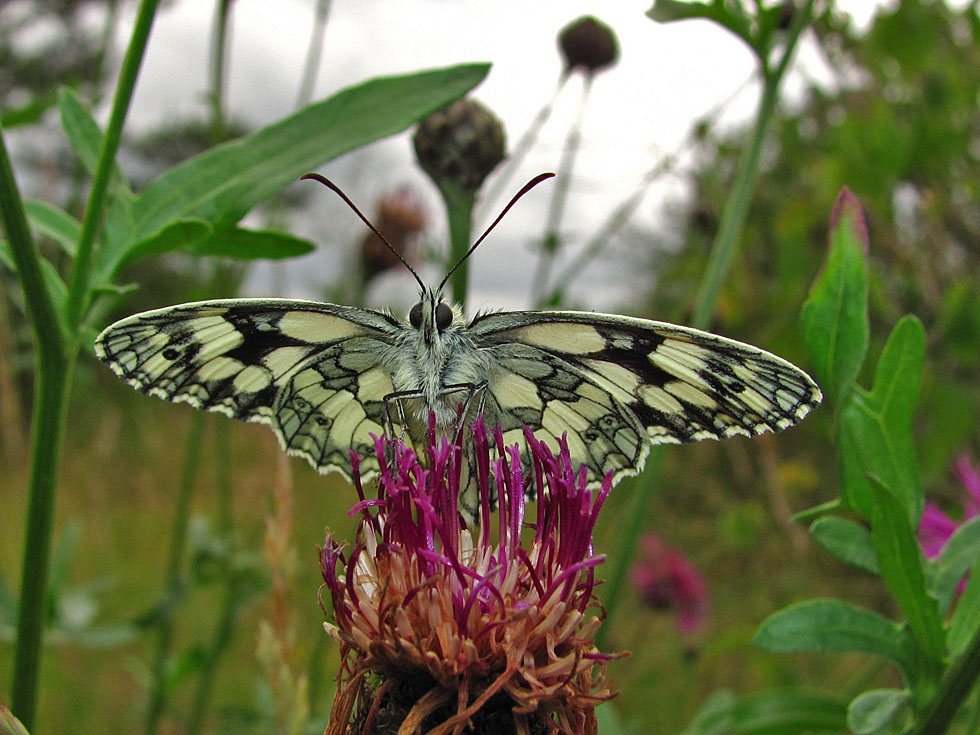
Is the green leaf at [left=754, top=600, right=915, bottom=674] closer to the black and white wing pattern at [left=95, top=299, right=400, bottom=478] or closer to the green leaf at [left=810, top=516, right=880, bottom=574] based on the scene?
the green leaf at [left=810, top=516, right=880, bottom=574]

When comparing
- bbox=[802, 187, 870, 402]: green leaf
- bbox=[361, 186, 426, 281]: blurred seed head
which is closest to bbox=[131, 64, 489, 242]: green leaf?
bbox=[802, 187, 870, 402]: green leaf

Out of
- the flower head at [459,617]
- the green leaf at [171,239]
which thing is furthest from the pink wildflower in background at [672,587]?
the green leaf at [171,239]

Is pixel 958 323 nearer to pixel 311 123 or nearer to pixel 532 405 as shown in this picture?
pixel 532 405

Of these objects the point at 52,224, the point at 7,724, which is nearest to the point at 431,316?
the point at 52,224

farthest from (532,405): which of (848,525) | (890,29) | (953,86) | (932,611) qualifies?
(953,86)

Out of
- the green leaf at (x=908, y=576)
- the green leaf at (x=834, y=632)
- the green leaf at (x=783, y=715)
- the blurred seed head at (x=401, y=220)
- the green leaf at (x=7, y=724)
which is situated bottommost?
the green leaf at (x=783, y=715)

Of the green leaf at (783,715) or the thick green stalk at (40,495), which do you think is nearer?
the thick green stalk at (40,495)

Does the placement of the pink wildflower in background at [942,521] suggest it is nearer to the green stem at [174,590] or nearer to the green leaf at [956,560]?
the green leaf at [956,560]
